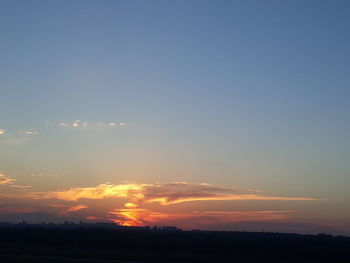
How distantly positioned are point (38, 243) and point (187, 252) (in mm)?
24123

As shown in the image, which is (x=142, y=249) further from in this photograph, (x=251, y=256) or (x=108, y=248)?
(x=251, y=256)

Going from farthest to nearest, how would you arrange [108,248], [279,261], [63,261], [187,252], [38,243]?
1. [38,243]
2. [108,248]
3. [187,252]
4. [279,261]
5. [63,261]

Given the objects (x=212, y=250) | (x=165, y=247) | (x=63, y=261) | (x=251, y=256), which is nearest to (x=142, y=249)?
(x=165, y=247)

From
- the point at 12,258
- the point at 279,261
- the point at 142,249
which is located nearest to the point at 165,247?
the point at 142,249

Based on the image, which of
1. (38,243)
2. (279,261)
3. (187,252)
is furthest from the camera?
(38,243)

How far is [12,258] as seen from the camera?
4009 cm

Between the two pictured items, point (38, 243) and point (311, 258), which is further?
point (38, 243)

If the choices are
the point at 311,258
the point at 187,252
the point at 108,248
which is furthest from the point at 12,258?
the point at 311,258

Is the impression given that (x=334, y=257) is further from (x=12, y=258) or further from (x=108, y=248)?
(x=12, y=258)

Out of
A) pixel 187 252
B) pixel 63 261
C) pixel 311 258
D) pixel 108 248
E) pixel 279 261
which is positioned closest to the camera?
pixel 63 261

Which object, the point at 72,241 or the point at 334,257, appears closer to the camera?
the point at 334,257

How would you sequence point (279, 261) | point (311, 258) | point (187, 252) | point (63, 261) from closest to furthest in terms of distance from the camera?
point (63, 261) < point (279, 261) < point (311, 258) < point (187, 252)

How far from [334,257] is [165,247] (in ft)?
64.5

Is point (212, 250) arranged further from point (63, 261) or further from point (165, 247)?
point (63, 261)
